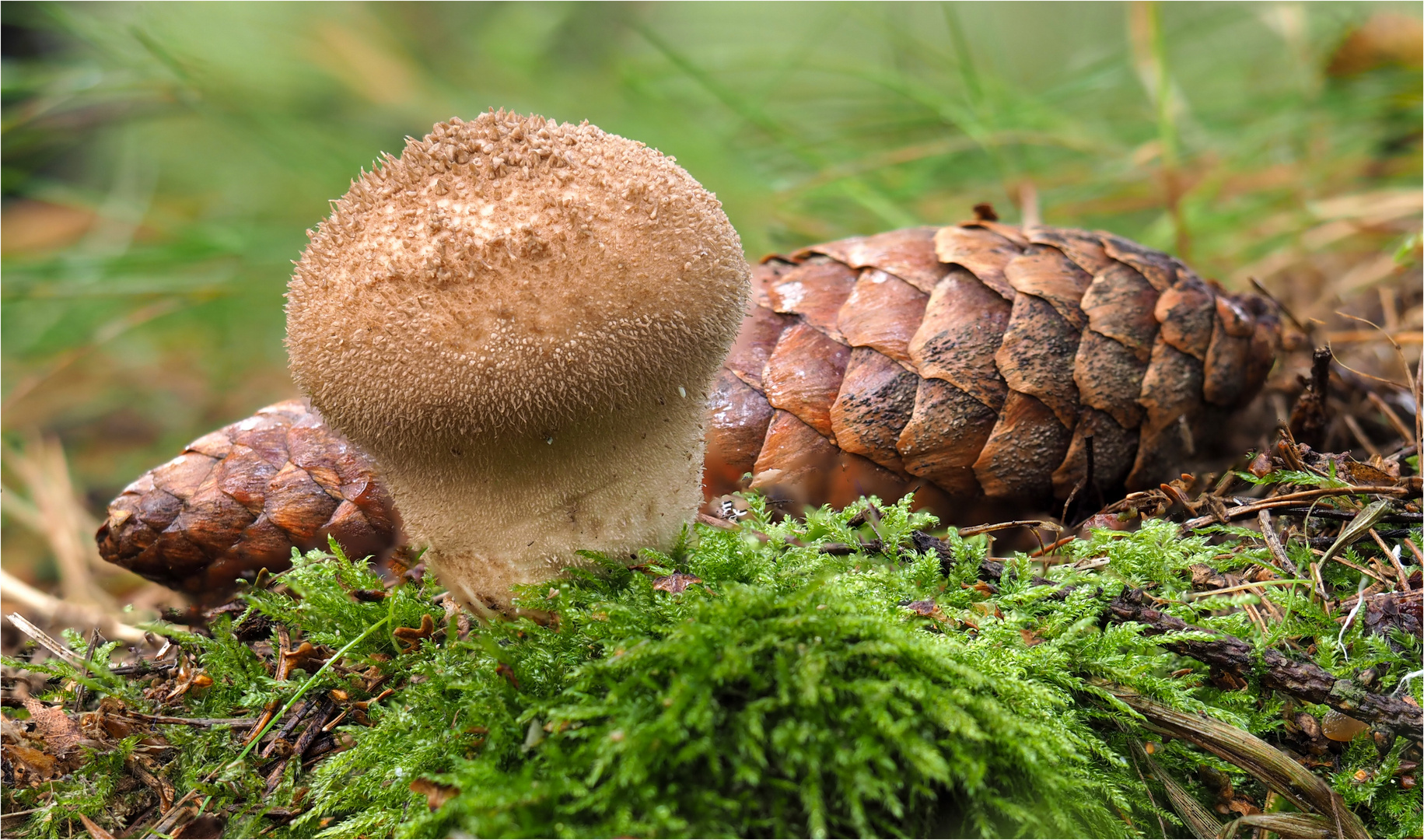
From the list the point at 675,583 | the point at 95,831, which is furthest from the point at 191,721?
the point at 675,583

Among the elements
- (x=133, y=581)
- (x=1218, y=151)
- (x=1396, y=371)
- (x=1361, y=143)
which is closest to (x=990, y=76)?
(x=1218, y=151)

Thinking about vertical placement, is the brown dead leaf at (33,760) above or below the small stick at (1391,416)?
below

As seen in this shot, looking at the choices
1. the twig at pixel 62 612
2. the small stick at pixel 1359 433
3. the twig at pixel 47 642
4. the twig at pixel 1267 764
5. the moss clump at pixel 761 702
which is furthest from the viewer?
the small stick at pixel 1359 433

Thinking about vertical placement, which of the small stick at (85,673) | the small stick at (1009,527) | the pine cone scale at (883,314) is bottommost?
the small stick at (85,673)

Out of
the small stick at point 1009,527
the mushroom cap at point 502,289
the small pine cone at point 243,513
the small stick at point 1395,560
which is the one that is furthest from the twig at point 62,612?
the small stick at point 1395,560

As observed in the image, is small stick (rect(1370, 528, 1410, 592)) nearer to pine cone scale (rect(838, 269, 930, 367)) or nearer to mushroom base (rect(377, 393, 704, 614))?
pine cone scale (rect(838, 269, 930, 367))

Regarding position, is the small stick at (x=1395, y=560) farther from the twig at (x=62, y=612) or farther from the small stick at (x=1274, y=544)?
the twig at (x=62, y=612)

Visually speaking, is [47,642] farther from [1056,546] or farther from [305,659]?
[1056,546]

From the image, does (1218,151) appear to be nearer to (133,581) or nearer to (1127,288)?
(1127,288)
